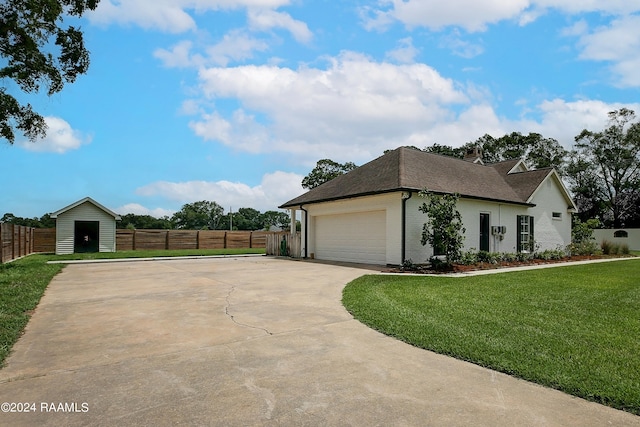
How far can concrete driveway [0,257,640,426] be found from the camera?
9.43ft

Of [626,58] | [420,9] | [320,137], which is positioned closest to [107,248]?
[320,137]

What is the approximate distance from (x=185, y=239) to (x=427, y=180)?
1997 centimetres

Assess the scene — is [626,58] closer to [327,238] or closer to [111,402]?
[327,238]

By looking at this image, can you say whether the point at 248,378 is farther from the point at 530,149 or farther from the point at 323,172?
the point at 530,149

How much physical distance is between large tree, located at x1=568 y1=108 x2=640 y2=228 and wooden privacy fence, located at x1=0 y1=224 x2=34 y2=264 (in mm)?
47503

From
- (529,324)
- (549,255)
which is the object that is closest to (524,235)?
(549,255)

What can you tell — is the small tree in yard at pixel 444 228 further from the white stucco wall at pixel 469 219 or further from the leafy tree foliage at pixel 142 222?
the leafy tree foliage at pixel 142 222

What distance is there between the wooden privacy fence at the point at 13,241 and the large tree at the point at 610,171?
47.5m

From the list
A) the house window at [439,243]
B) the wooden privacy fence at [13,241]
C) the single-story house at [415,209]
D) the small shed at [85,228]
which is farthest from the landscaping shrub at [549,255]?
the small shed at [85,228]

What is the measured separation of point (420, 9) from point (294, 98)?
6.19m

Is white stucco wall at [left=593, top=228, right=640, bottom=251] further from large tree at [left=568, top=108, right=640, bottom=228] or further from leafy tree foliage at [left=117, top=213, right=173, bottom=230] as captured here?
leafy tree foliage at [left=117, top=213, right=173, bottom=230]

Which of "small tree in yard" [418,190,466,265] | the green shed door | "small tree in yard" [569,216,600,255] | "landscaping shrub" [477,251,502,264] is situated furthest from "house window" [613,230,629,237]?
the green shed door

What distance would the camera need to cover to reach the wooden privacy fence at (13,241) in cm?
1552

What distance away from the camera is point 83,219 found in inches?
986
